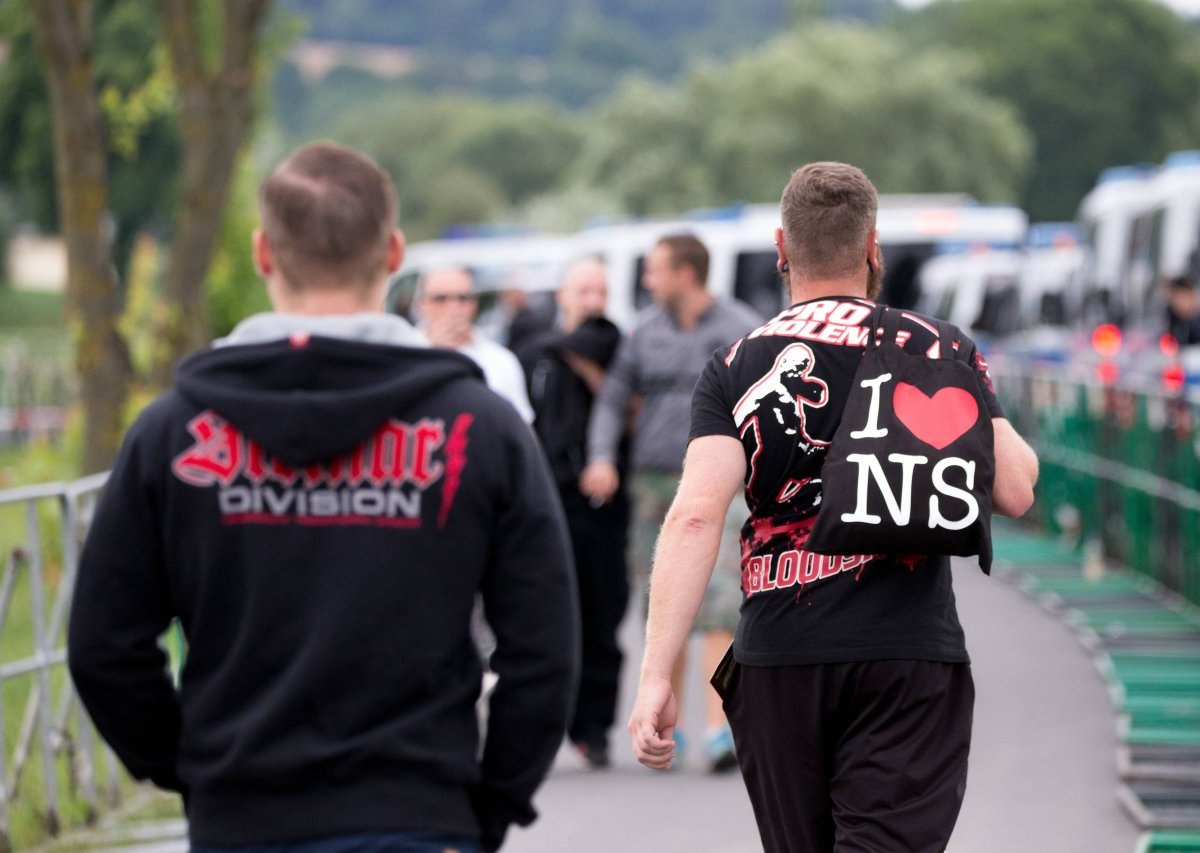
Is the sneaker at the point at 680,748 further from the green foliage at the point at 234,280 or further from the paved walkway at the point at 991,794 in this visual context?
the green foliage at the point at 234,280

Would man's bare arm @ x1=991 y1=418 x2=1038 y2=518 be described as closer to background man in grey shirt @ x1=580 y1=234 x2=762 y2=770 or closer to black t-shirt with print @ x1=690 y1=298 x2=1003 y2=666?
black t-shirt with print @ x1=690 y1=298 x2=1003 y2=666

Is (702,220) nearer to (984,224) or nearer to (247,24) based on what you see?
(984,224)

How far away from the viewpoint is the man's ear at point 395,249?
3.10m

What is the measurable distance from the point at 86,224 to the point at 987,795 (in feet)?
18.7

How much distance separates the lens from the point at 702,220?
28.9 metres

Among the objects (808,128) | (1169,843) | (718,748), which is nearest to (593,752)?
(718,748)

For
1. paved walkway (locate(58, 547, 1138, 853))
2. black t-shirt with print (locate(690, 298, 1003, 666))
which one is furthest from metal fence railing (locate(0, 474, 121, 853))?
black t-shirt with print (locate(690, 298, 1003, 666))

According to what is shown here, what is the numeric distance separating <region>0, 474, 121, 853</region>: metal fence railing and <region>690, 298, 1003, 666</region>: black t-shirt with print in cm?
350

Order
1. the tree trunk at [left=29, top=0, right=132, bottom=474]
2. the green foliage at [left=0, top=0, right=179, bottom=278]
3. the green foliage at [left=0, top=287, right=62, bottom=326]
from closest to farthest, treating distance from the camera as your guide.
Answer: the tree trunk at [left=29, top=0, right=132, bottom=474] → the green foliage at [left=0, top=0, right=179, bottom=278] → the green foliage at [left=0, top=287, right=62, bottom=326]

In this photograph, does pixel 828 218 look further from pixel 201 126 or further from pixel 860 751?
pixel 201 126

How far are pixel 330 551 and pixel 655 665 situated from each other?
111cm

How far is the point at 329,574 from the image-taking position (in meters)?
2.96

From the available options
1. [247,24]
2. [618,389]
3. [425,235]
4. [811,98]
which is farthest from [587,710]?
[425,235]

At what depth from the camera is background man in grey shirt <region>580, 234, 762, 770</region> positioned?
7.91 meters
